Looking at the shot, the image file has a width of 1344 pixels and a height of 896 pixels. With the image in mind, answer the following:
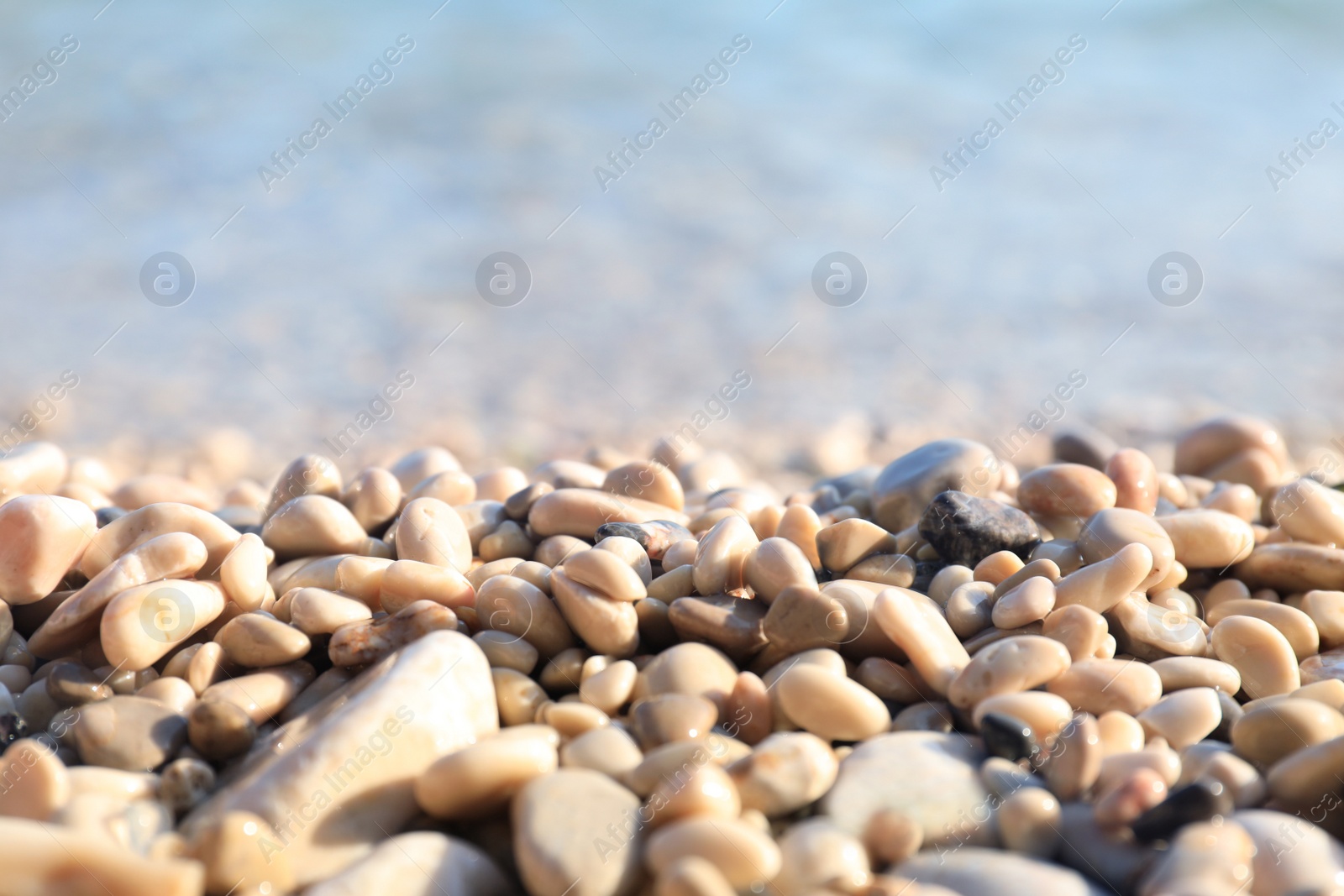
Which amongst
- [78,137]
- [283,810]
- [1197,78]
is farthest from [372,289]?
[1197,78]

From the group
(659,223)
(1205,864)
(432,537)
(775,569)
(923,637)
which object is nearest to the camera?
(1205,864)

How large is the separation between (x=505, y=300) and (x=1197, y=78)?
21.8 feet

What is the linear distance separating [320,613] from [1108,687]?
4.09 ft

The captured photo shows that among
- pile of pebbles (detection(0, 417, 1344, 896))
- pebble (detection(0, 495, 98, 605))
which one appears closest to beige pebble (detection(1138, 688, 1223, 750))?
pile of pebbles (detection(0, 417, 1344, 896))

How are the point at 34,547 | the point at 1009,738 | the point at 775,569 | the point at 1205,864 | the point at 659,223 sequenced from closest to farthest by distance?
the point at 1205,864, the point at 1009,738, the point at 775,569, the point at 34,547, the point at 659,223

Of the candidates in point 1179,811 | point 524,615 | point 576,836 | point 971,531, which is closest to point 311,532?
point 524,615

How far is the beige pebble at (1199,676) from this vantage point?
5.23 feet

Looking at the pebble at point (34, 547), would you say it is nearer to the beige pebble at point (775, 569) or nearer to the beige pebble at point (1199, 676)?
the beige pebble at point (775, 569)

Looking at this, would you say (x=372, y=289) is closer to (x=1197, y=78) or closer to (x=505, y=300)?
(x=505, y=300)

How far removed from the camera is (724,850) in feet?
3.69

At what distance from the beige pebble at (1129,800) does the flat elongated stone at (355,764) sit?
0.82 metres

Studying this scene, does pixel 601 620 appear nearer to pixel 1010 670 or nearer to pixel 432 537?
pixel 432 537

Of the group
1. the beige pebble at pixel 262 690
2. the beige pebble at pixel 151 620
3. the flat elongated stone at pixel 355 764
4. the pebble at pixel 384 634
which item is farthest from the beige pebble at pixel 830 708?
the beige pebble at pixel 151 620

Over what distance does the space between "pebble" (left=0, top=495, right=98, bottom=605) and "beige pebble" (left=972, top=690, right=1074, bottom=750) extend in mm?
1610
